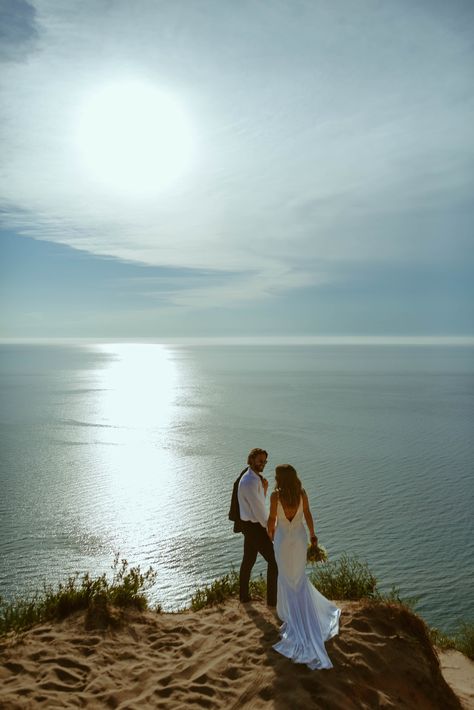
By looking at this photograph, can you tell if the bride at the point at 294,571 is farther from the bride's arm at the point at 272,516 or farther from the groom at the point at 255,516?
the groom at the point at 255,516

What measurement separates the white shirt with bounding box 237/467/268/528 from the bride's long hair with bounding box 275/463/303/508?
30.8 inches

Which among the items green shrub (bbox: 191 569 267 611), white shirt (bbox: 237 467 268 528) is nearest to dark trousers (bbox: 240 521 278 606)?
white shirt (bbox: 237 467 268 528)

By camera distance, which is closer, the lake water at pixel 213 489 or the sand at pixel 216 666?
the sand at pixel 216 666

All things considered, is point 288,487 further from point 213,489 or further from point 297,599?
point 213,489

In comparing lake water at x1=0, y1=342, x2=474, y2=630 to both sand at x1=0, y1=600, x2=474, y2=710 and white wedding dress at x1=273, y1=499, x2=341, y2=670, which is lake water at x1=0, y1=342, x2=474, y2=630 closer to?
sand at x1=0, y1=600, x2=474, y2=710

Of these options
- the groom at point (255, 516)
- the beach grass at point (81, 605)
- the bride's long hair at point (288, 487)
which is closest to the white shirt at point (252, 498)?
the groom at point (255, 516)

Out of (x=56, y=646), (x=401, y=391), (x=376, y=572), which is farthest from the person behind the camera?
(x=401, y=391)

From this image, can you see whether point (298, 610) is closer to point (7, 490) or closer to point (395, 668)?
point (395, 668)

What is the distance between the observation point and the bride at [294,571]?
7.51 metres

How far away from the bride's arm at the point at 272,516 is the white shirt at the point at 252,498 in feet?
1.39

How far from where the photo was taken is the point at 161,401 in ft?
276

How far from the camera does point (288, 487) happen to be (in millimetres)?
7738

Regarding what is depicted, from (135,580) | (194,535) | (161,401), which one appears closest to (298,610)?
(135,580)

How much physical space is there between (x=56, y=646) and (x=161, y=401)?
7711cm
